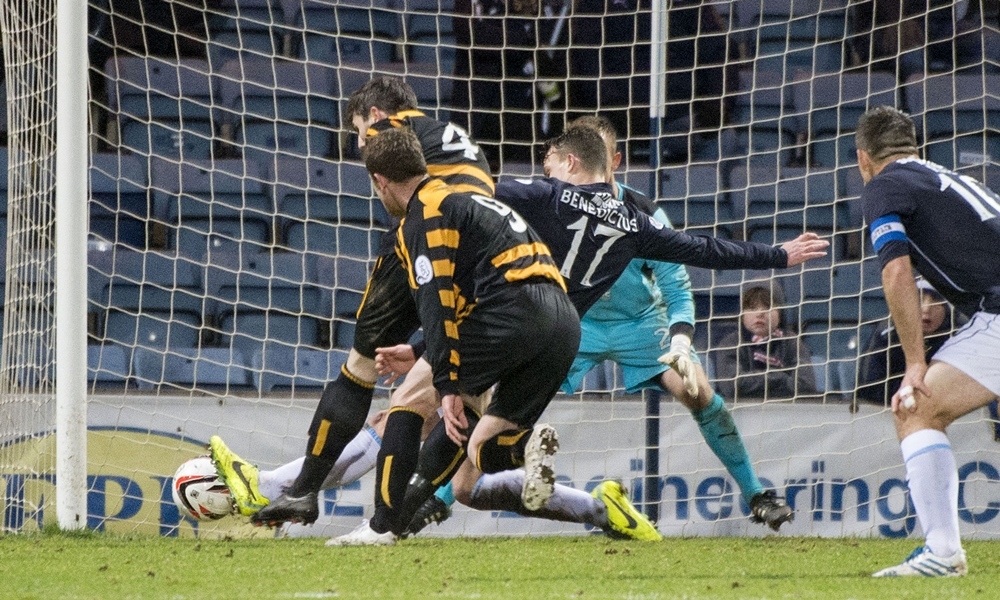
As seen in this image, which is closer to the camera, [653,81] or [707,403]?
[707,403]

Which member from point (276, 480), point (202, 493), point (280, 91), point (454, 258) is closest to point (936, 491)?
point (454, 258)

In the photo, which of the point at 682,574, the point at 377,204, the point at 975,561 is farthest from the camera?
the point at 377,204

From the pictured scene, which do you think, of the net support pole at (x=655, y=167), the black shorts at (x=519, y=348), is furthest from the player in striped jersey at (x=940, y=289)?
the net support pole at (x=655, y=167)

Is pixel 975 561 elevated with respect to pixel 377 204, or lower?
lower

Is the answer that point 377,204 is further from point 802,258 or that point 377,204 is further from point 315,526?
point 802,258

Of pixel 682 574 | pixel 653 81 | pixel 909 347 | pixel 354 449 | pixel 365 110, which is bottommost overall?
pixel 682 574

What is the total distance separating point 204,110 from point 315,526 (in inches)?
112

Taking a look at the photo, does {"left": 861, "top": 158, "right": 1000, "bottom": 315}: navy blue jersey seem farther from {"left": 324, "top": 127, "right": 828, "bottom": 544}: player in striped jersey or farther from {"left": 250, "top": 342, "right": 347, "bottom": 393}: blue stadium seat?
{"left": 250, "top": 342, "right": 347, "bottom": 393}: blue stadium seat

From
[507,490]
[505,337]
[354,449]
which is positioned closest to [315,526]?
[354,449]

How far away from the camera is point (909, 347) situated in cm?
357

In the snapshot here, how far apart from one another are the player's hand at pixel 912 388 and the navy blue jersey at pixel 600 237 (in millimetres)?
1008

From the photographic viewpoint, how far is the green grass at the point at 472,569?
3.42 metres

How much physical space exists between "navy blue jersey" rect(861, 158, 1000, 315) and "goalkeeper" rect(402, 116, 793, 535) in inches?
56.7

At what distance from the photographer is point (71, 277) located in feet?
16.7
